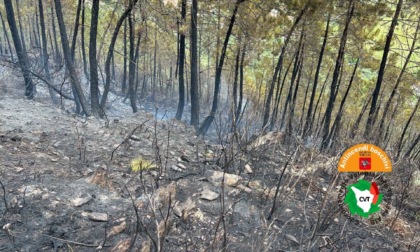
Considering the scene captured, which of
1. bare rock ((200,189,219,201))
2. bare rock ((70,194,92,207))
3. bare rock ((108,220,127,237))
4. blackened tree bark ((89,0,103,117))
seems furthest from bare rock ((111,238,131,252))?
blackened tree bark ((89,0,103,117))

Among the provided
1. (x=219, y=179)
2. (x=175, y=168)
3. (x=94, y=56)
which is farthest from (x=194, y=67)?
(x=219, y=179)

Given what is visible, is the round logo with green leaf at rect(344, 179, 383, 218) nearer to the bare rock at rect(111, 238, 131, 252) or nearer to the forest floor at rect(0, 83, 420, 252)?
the forest floor at rect(0, 83, 420, 252)

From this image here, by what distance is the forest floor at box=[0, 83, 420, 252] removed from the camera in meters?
3.20

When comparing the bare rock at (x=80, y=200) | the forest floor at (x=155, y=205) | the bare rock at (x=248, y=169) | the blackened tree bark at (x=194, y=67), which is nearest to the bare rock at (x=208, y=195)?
the forest floor at (x=155, y=205)

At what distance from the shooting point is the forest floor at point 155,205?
3.20 metres

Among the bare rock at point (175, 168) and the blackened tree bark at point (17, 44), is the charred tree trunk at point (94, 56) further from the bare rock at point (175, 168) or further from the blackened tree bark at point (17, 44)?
the bare rock at point (175, 168)

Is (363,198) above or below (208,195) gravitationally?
above

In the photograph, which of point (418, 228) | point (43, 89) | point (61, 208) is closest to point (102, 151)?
point (61, 208)

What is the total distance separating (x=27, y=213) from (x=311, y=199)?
15.0ft

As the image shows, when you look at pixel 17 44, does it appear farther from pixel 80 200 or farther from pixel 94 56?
pixel 80 200

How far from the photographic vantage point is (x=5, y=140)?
Answer: 521cm

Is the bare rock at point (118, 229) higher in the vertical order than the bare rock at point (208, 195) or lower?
lower

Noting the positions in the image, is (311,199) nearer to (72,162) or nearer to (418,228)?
(418,228)

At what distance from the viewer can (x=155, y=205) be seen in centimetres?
401
